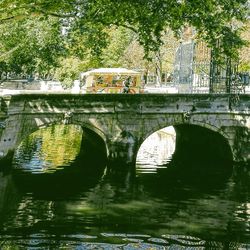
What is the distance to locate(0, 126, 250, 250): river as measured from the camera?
1252cm

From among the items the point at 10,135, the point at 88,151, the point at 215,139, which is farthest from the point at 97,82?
the point at 10,135

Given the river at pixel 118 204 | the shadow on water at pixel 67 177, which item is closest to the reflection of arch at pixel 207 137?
the river at pixel 118 204

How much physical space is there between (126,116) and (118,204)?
6.87m

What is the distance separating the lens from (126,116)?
22250 mm

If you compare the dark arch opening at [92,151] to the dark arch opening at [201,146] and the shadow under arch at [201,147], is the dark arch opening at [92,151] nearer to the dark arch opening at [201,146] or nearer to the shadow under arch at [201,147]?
the shadow under arch at [201,147]

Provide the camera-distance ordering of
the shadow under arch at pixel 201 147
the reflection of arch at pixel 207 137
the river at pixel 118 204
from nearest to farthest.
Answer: the river at pixel 118 204
the reflection of arch at pixel 207 137
the shadow under arch at pixel 201 147

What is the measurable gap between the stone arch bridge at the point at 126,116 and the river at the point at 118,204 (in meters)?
1.39

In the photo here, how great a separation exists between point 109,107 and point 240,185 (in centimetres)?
737

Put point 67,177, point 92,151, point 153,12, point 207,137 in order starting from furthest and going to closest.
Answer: point 92,151 < point 207,137 < point 67,177 < point 153,12

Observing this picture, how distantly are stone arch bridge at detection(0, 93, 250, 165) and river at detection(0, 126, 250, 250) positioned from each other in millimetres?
1391

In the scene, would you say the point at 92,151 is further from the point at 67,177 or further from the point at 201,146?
the point at 201,146

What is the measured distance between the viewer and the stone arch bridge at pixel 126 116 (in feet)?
67.4

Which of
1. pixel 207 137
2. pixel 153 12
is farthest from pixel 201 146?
pixel 153 12

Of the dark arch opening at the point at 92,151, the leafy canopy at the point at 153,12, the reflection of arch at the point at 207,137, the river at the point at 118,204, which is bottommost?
the river at the point at 118,204
